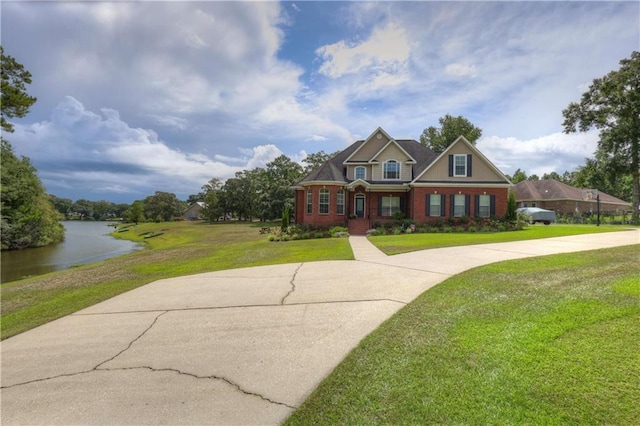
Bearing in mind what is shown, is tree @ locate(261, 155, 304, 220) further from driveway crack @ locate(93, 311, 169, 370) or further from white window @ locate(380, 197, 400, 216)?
driveway crack @ locate(93, 311, 169, 370)

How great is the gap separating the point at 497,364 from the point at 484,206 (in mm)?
20958

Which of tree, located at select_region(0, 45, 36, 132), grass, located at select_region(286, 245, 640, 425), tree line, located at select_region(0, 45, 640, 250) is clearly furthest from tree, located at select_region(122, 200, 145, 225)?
grass, located at select_region(286, 245, 640, 425)

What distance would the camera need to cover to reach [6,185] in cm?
2988

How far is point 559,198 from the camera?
39688 millimetres

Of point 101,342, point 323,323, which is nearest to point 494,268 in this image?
point 323,323

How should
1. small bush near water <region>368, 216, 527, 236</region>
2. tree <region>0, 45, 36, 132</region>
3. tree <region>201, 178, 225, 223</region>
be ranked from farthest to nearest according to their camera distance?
A: 1. tree <region>201, 178, 225, 223</region>
2. small bush near water <region>368, 216, 527, 236</region>
3. tree <region>0, 45, 36, 132</region>

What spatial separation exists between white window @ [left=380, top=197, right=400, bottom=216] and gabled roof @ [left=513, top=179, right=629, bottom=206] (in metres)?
28.9

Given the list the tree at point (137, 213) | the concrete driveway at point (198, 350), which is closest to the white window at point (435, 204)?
the concrete driveway at point (198, 350)

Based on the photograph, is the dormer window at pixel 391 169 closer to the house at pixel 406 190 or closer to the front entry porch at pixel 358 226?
the house at pixel 406 190

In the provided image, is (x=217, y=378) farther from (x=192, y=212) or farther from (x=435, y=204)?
(x=192, y=212)

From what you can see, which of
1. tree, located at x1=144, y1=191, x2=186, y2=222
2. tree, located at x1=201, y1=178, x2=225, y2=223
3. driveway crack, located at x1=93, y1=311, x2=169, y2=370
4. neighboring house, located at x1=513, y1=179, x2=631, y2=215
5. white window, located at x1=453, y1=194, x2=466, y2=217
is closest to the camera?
driveway crack, located at x1=93, y1=311, x2=169, y2=370

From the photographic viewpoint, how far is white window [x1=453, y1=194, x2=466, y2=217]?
22.0 meters

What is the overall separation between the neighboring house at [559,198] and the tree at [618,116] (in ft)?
25.3

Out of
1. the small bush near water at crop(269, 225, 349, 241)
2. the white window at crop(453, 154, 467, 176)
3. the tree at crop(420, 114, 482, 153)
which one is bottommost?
the small bush near water at crop(269, 225, 349, 241)
